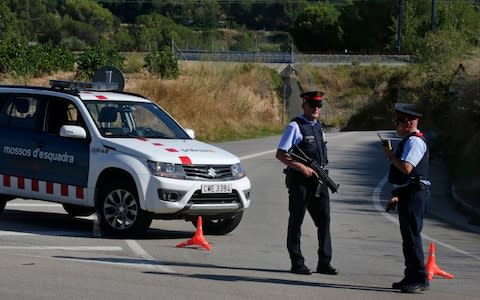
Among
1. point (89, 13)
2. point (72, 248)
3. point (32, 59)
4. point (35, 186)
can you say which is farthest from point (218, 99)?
point (89, 13)

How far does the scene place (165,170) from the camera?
12148 mm

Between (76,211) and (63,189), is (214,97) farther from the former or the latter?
(63,189)

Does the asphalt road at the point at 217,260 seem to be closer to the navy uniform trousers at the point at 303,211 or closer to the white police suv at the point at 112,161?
the navy uniform trousers at the point at 303,211

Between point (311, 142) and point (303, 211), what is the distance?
717 millimetres

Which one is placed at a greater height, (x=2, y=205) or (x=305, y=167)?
(x=305, y=167)

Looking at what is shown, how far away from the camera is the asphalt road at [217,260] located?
9211 mm

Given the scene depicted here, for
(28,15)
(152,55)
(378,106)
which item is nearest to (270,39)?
(28,15)

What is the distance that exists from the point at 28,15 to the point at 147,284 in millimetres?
97032

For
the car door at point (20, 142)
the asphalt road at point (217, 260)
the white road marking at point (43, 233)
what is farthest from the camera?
the car door at point (20, 142)

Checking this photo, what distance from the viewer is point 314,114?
1015 cm

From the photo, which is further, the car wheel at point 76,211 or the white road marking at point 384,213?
the car wheel at point 76,211

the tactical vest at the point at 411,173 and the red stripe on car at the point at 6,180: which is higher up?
the tactical vest at the point at 411,173

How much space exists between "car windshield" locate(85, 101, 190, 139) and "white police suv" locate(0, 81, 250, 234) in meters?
0.01

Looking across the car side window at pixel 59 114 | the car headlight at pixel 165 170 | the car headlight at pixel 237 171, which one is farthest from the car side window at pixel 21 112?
the car headlight at pixel 237 171
